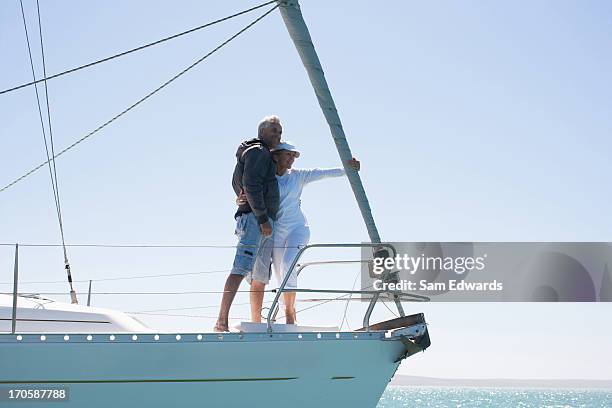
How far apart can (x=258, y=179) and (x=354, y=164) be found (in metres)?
0.79

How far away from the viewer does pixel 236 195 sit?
7234 mm

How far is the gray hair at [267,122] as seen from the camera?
7.08m

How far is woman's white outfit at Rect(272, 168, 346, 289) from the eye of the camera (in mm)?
7062

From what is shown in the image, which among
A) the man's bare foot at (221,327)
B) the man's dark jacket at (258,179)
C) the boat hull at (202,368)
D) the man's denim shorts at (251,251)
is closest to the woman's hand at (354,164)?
the man's dark jacket at (258,179)

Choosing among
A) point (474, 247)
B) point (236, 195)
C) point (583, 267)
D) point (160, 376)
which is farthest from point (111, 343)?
point (583, 267)

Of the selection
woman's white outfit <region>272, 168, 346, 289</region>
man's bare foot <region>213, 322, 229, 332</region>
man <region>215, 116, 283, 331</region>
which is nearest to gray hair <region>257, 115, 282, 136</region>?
man <region>215, 116, 283, 331</region>

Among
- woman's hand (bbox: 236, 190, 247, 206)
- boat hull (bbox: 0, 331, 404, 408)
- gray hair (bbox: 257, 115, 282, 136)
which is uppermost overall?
gray hair (bbox: 257, 115, 282, 136)

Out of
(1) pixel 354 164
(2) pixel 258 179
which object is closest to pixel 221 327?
(2) pixel 258 179

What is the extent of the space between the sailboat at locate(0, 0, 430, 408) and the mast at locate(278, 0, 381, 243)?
0.13 m

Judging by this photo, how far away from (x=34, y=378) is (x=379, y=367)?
2501mm

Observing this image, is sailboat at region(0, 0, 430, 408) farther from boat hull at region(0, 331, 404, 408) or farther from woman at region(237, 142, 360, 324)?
woman at region(237, 142, 360, 324)

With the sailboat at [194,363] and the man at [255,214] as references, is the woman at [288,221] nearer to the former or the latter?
the man at [255,214]

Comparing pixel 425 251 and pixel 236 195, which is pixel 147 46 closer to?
pixel 236 195

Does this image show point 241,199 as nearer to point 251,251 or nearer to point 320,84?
point 251,251
